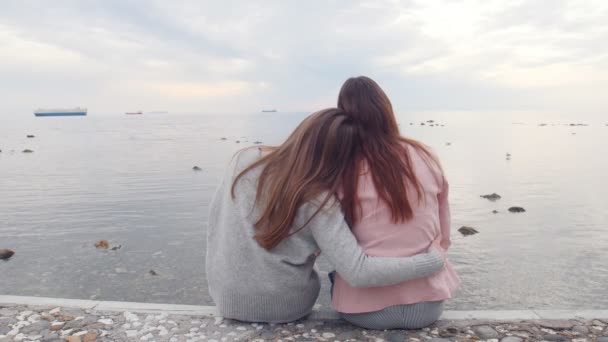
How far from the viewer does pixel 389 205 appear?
4.46m

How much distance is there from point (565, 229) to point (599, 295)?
232 inches

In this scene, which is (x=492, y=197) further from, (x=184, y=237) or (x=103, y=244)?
(x=103, y=244)

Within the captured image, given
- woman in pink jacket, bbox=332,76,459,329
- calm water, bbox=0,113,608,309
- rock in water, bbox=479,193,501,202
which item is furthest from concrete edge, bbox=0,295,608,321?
rock in water, bbox=479,193,501,202

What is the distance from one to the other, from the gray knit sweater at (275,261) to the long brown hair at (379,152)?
1.19 feet

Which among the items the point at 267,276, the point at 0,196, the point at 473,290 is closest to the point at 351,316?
the point at 267,276

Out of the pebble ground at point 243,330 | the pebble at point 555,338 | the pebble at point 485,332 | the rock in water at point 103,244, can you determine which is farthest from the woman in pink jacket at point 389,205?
the rock in water at point 103,244

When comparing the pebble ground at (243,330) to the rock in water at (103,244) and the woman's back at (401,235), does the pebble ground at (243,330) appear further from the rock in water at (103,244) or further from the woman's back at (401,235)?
the rock in water at (103,244)

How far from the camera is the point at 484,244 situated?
13086mm

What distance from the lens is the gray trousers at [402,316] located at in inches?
195

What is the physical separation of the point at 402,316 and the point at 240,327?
1.66 m

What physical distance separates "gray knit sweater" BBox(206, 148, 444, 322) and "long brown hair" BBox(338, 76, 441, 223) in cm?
36

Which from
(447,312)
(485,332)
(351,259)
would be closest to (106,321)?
(351,259)

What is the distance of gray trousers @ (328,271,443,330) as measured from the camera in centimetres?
494

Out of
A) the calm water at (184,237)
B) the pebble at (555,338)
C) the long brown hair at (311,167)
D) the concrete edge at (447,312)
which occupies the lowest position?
the calm water at (184,237)
